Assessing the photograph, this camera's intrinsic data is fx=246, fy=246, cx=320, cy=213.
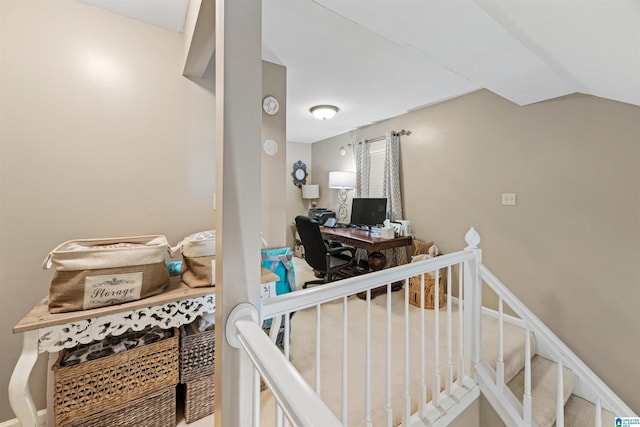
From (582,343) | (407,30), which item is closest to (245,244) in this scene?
(407,30)

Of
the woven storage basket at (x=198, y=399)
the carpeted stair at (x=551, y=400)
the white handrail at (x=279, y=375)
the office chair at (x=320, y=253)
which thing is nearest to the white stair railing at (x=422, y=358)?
the white handrail at (x=279, y=375)

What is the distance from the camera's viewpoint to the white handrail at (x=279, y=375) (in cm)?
44

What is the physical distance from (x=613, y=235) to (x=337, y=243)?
259 cm

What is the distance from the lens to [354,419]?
135 cm

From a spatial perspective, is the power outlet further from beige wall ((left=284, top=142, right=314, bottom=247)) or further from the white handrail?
beige wall ((left=284, top=142, right=314, bottom=247))

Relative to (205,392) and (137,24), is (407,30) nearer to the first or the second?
(137,24)

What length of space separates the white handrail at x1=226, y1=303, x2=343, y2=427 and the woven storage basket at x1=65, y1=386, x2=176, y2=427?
955mm

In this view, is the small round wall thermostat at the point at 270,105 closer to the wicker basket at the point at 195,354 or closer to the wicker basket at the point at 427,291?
the wicker basket at the point at 195,354

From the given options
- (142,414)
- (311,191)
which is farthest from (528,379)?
(311,191)

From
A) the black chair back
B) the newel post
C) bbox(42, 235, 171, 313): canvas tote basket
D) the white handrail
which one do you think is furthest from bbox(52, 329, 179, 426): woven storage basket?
the newel post

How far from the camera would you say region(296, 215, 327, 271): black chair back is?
2.75 meters

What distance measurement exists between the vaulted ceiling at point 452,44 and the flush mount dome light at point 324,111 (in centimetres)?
45

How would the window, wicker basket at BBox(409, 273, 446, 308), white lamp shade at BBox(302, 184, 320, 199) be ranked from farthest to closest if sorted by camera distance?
white lamp shade at BBox(302, 184, 320, 199)
the window
wicker basket at BBox(409, 273, 446, 308)

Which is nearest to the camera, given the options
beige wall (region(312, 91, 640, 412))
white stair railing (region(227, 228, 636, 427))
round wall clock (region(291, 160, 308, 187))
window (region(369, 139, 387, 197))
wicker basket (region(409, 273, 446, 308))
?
white stair railing (region(227, 228, 636, 427))
